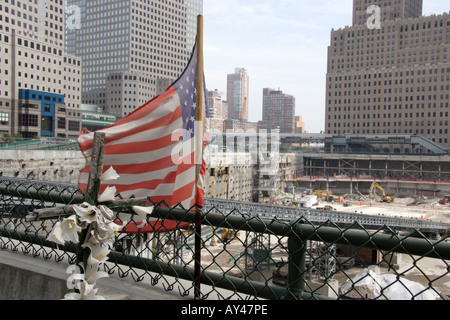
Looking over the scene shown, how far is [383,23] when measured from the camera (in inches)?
4161

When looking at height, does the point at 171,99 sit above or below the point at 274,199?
above

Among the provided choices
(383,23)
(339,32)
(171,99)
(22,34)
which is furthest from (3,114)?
(383,23)

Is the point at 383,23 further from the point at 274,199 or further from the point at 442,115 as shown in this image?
the point at 274,199

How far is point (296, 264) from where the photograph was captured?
8.13 ft

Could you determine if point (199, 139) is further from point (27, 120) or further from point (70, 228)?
point (27, 120)

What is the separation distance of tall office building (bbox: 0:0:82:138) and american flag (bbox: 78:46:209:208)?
244 ft

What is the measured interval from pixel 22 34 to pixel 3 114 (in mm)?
19517

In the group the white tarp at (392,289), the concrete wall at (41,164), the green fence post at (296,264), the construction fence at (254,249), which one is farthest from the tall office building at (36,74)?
the green fence post at (296,264)

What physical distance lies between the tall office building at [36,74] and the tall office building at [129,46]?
29329mm

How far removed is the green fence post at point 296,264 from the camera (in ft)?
8.05

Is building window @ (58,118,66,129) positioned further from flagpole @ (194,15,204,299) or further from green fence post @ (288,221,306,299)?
green fence post @ (288,221,306,299)

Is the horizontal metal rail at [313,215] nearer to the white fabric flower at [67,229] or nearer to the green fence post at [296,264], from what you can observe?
the green fence post at [296,264]

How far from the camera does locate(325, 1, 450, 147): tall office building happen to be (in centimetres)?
9538

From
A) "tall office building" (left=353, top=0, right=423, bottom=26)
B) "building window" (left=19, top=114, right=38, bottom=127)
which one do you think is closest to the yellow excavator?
"tall office building" (left=353, top=0, right=423, bottom=26)
